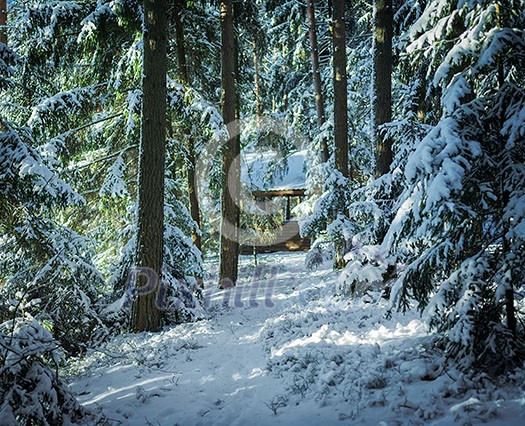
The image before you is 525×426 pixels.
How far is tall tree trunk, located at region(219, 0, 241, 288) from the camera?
11.8 m

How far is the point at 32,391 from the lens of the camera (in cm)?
351

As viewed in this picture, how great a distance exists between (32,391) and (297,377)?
9.93 feet

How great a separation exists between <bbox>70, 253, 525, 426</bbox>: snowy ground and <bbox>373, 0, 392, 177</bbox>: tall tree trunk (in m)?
3.19

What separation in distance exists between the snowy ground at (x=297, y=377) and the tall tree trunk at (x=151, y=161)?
35.3 inches

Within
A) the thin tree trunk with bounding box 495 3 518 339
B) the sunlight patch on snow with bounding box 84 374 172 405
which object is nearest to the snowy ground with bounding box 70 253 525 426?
the sunlight patch on snow with bounding box 84 374 172 405

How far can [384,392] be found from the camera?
13.3 feet

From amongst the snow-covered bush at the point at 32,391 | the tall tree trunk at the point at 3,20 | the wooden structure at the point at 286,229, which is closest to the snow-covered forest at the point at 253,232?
the snow-covered bush at the point at 32,391

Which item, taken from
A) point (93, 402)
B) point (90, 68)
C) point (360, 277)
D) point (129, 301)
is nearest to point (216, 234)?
point (90, 68)

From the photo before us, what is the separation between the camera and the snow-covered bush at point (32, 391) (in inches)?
131

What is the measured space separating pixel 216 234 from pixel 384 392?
18.6 m

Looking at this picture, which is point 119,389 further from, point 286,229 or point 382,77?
point 286,229

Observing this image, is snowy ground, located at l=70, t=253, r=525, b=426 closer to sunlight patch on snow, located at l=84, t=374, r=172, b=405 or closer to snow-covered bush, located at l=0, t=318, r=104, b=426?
sunlight patch on snow, located at l=84, t=374, r=172, b=405

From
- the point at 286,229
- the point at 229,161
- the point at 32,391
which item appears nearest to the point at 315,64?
the point at 229,161

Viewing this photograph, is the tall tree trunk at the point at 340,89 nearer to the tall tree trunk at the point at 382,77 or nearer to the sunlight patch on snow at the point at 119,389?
the tall tree trunk at the point at 382,77
